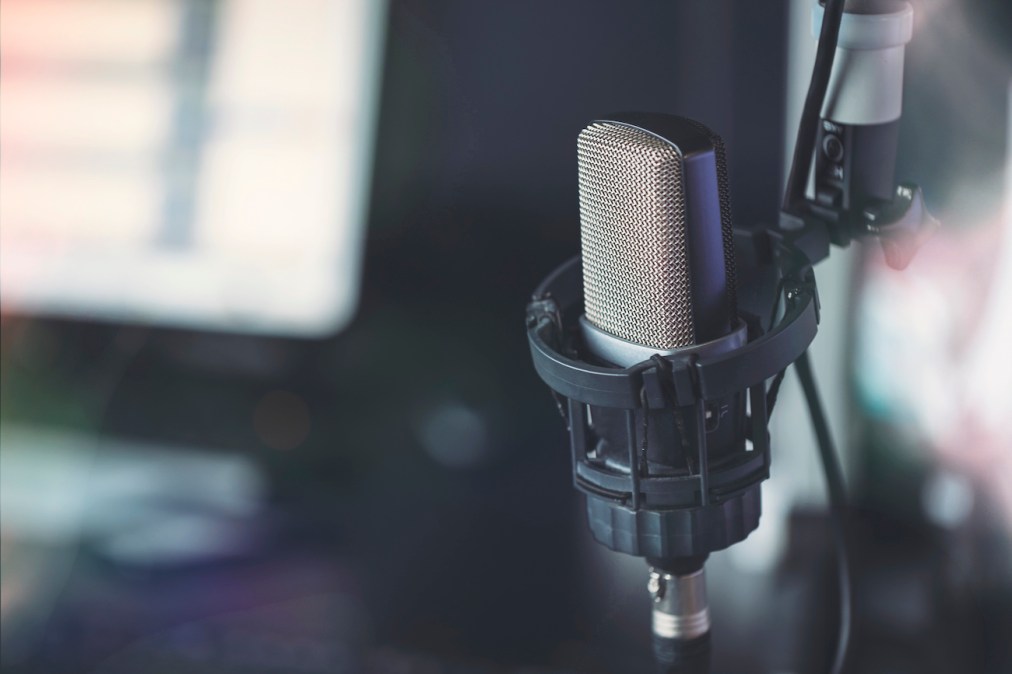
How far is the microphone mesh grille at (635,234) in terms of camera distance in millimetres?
310

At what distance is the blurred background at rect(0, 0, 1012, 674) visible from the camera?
0.72 metres

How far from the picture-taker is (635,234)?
0.32 meters

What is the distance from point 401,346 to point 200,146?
0.25 meters

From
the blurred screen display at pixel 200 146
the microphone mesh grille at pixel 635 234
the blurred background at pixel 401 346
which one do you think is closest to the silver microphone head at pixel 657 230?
the microphone mesh grille at pixel 635 234

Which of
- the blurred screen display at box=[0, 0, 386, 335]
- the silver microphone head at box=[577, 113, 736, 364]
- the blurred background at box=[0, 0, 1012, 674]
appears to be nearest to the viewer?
the silver microphone head at box=[577, 113, 736, 364]

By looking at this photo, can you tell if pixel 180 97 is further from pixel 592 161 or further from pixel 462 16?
pixel 592 161

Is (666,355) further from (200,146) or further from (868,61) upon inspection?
(200,146)

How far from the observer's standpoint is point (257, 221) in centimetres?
86

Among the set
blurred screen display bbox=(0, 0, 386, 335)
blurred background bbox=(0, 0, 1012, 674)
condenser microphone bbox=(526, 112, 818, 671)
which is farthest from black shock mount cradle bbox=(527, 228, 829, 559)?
blurred screen display bbox=(0, 0, 386, 335)

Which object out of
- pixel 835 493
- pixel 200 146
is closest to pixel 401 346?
pixel 200 146

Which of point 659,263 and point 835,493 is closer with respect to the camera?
point 659,263

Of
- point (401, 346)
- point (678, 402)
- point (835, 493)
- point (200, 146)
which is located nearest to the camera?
point (678, 402)

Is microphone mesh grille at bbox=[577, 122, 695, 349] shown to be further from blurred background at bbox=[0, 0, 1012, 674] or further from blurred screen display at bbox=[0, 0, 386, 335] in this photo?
blurred screen display at bbox=[0, 0, 386, 335]

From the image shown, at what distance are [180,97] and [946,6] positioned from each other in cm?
57
